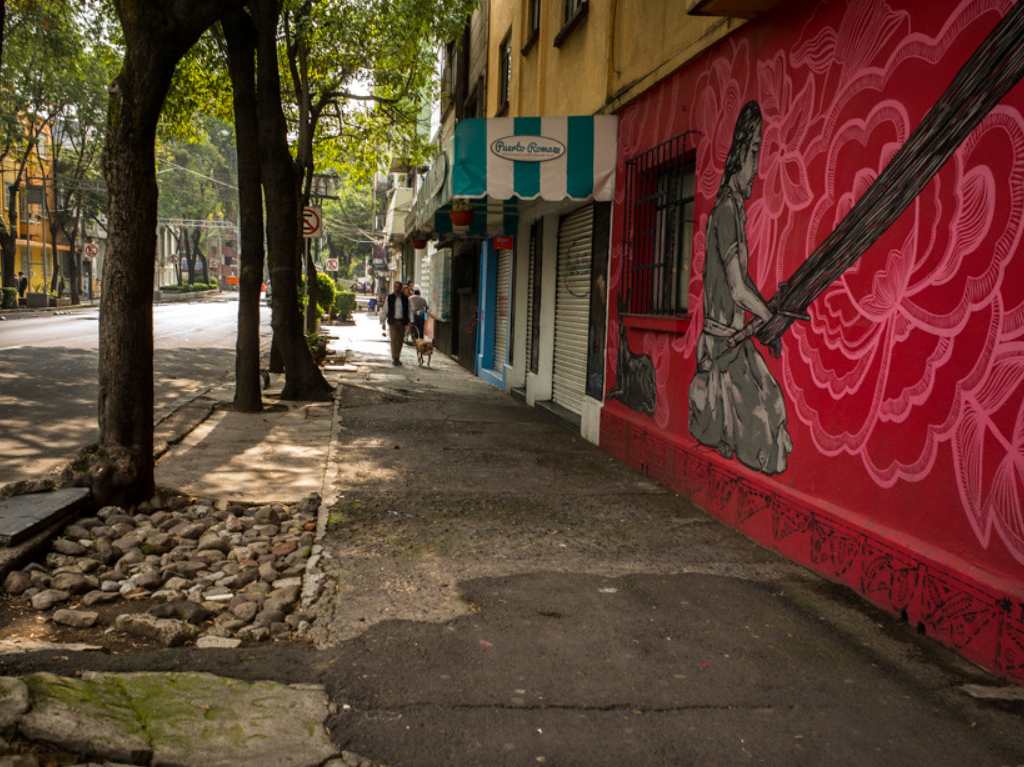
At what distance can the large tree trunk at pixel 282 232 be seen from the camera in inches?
458

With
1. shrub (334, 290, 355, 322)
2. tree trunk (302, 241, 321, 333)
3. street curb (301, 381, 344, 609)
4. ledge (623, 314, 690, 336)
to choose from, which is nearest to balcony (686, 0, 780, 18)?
ledge (623, 314, 690, 336)

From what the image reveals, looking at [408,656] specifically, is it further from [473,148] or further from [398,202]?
[398,202]

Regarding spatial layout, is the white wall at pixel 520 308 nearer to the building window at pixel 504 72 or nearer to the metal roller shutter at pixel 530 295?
the metal roller shutter at pixel 530 295

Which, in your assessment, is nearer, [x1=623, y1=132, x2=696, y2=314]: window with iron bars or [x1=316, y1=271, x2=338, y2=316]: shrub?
[x1=623, y1=132, x2=696, y2=314]: window with iron bars

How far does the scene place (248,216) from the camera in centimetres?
1091

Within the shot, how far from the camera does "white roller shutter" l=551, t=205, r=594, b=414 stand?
33.8 ft

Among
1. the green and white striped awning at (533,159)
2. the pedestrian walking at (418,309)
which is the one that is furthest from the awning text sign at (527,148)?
the pedestrian walking at (418,309)

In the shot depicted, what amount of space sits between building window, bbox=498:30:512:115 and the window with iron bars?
284 inches

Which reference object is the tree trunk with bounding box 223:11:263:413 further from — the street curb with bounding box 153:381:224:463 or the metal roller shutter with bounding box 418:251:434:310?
the metal roller shutter with bounding box 418:251:434:310

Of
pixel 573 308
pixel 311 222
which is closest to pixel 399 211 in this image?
pixel 311 222

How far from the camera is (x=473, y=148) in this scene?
8.45 m

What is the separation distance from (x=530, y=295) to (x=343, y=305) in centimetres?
2816

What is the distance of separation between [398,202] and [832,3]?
1022 inches

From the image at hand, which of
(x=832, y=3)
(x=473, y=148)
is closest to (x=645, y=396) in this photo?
(x=473, y=148)
